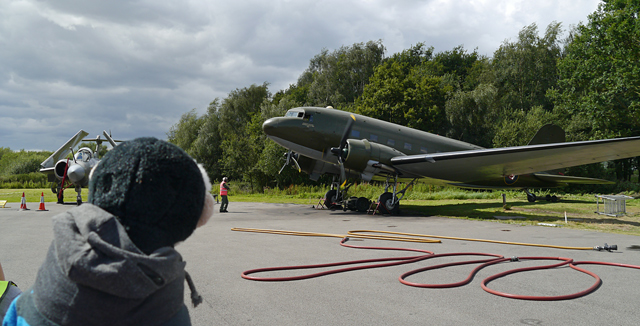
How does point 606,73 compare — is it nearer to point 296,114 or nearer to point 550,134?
point 550,134

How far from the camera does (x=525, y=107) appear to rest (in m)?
42.7

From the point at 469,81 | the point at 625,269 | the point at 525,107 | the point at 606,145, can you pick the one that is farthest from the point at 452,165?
the point at 469,81

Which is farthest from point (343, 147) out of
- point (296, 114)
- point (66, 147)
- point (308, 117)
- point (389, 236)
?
point (66, 147)

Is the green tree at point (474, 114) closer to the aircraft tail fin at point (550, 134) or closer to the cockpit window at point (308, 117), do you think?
the aircraft tail fin at point (550, 134)

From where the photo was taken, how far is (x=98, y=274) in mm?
1136

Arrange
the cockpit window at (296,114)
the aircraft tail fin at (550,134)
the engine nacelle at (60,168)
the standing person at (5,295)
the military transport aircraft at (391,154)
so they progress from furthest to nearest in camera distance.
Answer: the engine nacelle at (60,168), the aircraft tail fin at (550,134), the cockpit window at (296,114), the military transport aircraft at (391,154), the standing person at (5,295)

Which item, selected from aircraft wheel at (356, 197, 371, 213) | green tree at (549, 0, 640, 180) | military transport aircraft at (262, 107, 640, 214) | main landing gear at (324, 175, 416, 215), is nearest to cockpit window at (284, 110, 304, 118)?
military transport aircraft at (262, 107, 640, 214)

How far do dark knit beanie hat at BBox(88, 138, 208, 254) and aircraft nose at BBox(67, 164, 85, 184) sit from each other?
787 inches

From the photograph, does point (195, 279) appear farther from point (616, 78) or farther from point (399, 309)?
point (616, 78)

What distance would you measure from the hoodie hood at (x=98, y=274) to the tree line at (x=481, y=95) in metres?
33.3

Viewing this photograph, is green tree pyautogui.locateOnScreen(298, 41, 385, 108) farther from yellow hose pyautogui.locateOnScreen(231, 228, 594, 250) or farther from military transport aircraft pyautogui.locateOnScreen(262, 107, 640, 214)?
yellow hose pyautogui.locateOnScreen(231, 228, 594, 250)

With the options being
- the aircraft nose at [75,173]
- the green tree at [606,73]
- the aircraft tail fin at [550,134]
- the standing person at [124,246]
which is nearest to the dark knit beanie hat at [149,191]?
the standing person at [124,246]

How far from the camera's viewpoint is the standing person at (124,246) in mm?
1160

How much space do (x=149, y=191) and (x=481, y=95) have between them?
136ft
